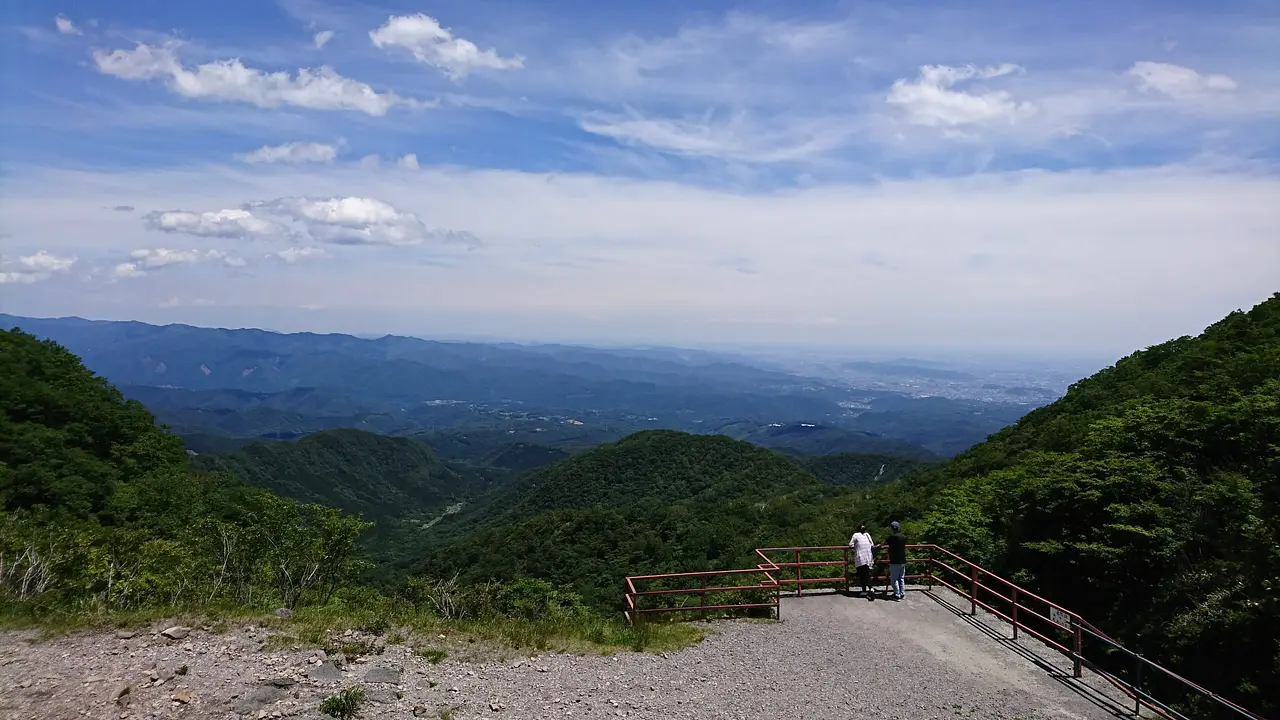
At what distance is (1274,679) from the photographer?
8508 millimetres

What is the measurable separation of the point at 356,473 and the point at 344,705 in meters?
153

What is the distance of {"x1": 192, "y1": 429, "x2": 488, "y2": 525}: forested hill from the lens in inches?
4695

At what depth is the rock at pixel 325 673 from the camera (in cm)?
902

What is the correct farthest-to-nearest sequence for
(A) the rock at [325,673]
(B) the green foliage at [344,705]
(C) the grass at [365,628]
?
(C) the grass at [365,628]
(A) the rock at [325,673]
(B) the green foliage at [344,705]

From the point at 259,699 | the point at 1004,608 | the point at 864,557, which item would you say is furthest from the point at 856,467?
the point at 259,699

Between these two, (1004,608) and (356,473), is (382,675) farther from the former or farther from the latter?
(356,473)

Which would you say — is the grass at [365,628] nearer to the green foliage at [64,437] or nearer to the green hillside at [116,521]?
the green hillside at [116,521]

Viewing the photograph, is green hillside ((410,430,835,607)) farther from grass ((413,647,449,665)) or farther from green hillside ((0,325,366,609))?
grass ((413,647,449,665))

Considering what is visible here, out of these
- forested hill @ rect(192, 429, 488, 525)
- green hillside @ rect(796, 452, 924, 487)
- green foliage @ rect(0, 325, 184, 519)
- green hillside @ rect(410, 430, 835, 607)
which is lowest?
forested hill @ rect(192, 429, 488, 525)

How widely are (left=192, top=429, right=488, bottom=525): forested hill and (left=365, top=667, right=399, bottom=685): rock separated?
112 m

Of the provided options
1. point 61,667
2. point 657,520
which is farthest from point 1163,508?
point 657,520

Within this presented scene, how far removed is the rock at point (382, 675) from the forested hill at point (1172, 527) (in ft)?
37.8

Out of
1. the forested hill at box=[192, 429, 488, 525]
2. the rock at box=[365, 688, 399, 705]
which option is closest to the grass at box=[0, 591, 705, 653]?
the rock at box=[365, 688, 399, 705]

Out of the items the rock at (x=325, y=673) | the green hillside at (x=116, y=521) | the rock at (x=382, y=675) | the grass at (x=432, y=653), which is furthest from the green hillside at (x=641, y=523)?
the rock at (x=325, y=673)
